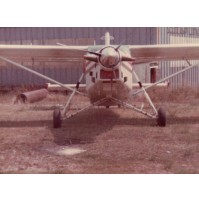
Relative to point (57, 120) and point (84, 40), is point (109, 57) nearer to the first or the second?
point (57, 120)

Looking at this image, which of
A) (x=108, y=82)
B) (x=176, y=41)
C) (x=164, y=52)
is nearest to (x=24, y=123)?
(x=108, y=82)

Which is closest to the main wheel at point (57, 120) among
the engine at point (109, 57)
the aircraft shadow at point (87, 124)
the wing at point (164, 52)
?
the aircraft shadow at point (87, 124)

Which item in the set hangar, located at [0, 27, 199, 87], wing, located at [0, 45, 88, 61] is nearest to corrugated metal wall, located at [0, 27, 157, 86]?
hangar, located at [0, 27, 199, 87]

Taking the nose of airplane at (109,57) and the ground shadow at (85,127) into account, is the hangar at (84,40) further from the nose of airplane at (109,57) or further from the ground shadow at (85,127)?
the nose of airplane at (109,57)

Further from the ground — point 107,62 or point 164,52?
point 164,52

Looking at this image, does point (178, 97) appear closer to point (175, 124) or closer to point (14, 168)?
point (175, 124)

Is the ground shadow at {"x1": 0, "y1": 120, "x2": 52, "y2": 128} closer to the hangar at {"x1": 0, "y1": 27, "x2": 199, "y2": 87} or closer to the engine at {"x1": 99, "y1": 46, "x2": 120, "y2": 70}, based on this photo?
the engine at {"x1": 99, "y1": 46, "x2": 120, "y2": 70}
